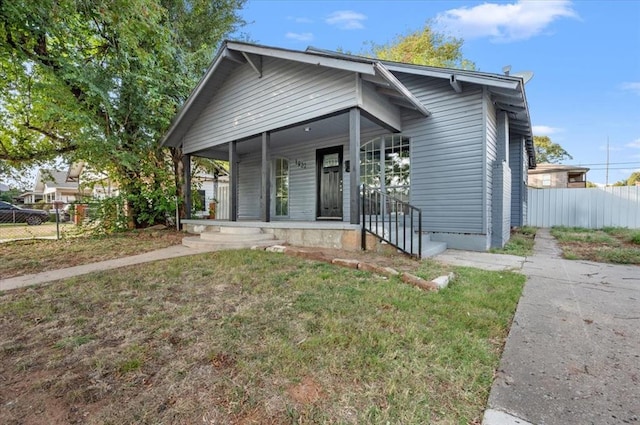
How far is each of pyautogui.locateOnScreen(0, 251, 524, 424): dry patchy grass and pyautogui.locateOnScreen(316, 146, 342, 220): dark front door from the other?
5369 mm

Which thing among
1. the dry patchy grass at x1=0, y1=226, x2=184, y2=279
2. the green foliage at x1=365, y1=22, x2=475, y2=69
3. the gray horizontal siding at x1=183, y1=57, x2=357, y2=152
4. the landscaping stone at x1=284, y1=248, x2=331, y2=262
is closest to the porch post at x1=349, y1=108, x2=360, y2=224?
the gray horizontal siding at x1=183, y1=57, x2=357, y2=152

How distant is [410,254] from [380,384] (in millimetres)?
3890

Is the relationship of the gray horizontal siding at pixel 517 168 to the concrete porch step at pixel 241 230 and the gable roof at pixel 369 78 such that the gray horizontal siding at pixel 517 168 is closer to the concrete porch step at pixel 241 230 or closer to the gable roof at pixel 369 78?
the gable roof at pixel 369 78

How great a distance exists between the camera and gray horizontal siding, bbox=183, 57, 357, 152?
20.3ft

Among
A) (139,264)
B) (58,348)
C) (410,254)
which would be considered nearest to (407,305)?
(410,254)

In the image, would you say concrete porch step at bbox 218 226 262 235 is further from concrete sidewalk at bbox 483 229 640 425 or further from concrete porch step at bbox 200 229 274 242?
concrete sidewalk at bbox 483 229 640 425

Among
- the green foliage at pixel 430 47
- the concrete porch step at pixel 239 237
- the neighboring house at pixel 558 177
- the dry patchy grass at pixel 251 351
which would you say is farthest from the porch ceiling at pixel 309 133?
the neighboring house at pixel 558 177

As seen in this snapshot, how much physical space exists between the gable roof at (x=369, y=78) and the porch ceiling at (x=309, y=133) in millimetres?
1029

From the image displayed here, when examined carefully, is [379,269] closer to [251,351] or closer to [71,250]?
[251,351]

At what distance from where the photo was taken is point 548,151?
34.2m

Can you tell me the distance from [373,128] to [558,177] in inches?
917

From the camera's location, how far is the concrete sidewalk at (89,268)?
13.8 ft

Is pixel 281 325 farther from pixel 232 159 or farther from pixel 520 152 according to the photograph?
pixel 520 152

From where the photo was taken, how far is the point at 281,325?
257 centimetres
